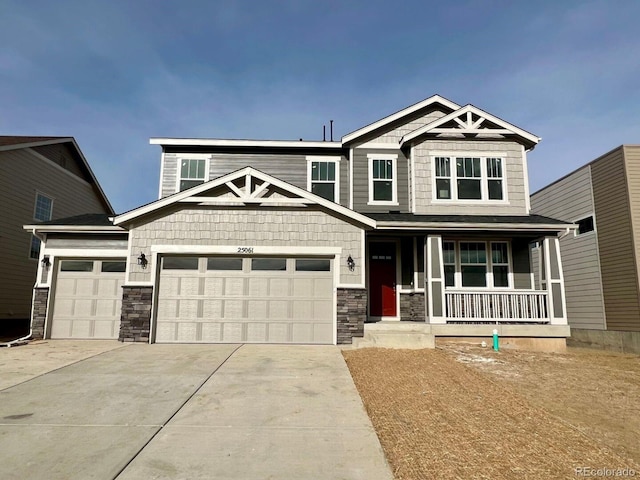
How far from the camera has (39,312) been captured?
11.2 m

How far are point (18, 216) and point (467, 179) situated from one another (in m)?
16.9

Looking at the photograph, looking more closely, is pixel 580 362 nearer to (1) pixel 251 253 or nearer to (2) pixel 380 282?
(2) pixel 380 282

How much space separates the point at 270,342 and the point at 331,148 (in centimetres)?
704

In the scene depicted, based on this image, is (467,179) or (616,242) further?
(616,242)

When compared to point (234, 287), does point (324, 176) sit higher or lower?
higher

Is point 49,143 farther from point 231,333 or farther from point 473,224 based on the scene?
point 473,224

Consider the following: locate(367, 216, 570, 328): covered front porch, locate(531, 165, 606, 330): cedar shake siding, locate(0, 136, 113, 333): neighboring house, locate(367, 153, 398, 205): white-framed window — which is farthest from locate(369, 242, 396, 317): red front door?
locate(0, 136, 113, 333): neighboring house

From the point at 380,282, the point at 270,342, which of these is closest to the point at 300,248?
the point at 270,342

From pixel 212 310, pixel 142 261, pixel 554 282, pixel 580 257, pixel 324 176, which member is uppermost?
pixel 324 176

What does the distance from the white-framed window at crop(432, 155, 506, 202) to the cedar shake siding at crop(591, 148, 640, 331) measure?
→ 13.7 feet

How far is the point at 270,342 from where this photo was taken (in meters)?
10.5

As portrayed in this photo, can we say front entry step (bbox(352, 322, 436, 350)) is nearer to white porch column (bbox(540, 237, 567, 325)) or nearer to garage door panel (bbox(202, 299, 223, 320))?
garage door panel (bbox(202, 299, 223, 320))

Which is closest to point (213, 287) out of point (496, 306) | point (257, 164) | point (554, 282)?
point (257, 164)

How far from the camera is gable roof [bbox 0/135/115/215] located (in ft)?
50.5
